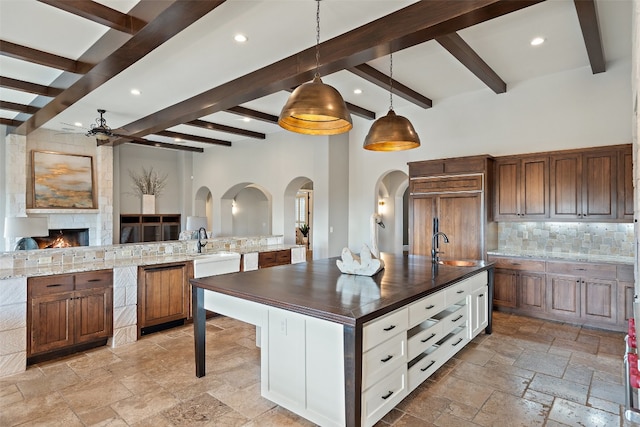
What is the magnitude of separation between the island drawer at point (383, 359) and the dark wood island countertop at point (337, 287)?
24cm

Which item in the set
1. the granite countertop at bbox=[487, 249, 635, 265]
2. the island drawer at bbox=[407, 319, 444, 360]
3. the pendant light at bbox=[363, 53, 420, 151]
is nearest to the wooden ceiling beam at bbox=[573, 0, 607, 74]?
the pendant light at bbox=[363, 53, 420, 151]

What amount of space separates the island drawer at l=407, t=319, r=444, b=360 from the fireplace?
315 inches

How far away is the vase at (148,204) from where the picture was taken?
9.61 m

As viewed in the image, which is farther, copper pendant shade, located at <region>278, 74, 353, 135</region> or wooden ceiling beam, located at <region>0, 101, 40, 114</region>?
wooden ceiling beam, located at <region>0, 101, 40, 114</region>

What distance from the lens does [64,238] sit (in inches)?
314

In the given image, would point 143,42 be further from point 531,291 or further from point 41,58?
point 531,291

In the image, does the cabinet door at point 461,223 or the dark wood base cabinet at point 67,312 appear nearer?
the dark wood base cabinet at point 67,312

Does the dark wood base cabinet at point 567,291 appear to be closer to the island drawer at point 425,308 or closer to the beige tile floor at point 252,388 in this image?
the beige tile floor at point 252,388

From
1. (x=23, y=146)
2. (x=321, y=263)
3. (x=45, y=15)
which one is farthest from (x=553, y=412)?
(x=23, y=146)

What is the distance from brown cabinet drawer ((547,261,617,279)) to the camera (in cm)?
416

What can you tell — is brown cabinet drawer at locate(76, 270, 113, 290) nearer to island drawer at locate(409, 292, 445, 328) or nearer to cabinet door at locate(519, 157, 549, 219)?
island drawer at locate(409, 292, 445, 328)

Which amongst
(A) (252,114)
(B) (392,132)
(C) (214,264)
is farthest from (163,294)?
(A) (252,114)

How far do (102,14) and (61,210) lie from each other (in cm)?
612

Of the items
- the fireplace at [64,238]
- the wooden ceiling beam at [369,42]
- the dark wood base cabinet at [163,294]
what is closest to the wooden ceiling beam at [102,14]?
the wooden ceiling beam at [369,42]
